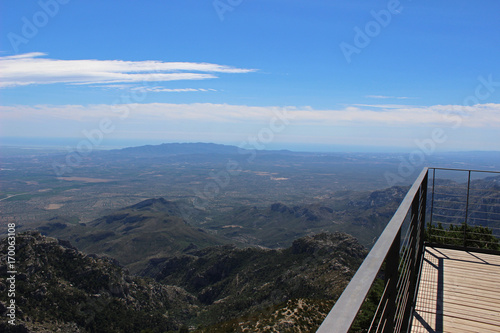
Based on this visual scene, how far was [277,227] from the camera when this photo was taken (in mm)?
129000

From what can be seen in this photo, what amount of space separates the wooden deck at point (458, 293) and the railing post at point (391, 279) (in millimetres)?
1844

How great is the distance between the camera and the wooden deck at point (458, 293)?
3424mm

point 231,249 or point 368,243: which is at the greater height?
point 231,249

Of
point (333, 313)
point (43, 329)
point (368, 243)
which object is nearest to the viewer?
point (333, 313)

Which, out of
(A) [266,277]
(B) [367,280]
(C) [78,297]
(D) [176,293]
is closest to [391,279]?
(B) [367,280]

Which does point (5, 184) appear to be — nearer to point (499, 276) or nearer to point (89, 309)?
point (89, 309)

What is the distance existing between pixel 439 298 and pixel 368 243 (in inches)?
3821

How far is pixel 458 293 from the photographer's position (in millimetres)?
4094

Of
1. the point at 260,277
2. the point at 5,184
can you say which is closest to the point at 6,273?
the point at 260,277

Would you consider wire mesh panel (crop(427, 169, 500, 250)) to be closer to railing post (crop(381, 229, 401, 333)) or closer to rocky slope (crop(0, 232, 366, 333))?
railing post (crop(381, 229, 401, 333))

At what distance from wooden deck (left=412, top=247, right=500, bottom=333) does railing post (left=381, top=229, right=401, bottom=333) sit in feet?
6.05

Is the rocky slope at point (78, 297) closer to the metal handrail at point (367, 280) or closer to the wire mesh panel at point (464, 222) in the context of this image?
the wire mesh panel at point (464, 222)

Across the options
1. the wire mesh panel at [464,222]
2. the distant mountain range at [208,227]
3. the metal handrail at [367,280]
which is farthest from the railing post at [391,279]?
the distant mountain range at [208,227]

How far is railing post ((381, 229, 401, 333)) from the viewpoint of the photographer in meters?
1.80
